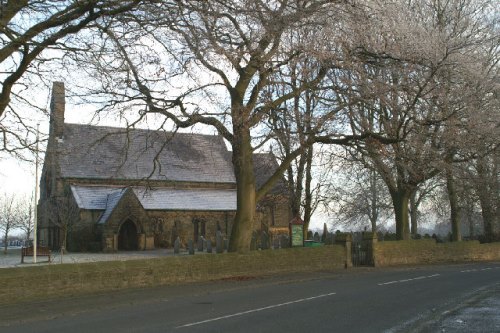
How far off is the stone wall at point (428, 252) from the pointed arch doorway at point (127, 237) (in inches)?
925

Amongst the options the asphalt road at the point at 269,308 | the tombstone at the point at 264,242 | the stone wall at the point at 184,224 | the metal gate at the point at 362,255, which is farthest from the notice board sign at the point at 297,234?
the stone wall at the point at 184,224

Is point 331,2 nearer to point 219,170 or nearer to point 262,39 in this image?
point 262,39

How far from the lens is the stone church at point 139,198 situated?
42062 millimetres

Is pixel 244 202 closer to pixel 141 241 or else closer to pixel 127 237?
pixel 141 241

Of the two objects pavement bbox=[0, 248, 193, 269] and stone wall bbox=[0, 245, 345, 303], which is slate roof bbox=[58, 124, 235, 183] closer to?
pavement bbox=[0, 248, 193, 269]

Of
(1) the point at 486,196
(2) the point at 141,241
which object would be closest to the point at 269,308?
(1) the point at 486,196

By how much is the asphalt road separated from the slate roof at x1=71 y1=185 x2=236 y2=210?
28.5 meters

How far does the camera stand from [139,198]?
46719 mm

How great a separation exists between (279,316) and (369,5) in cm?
992

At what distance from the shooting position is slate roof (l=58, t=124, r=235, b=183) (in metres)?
47.1

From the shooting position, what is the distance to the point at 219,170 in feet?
177

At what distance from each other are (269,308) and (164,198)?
1450 inches

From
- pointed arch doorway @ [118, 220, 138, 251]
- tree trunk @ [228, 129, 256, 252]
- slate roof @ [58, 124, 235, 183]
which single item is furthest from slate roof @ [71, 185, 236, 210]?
tree trunk @ [228, 129, 256, 252]

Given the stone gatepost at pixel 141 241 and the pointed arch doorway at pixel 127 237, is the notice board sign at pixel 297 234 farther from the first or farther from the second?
the pointed arch doorway at pixel 127 237
